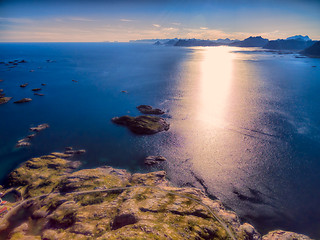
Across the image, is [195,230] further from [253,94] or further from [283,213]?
[253,94]

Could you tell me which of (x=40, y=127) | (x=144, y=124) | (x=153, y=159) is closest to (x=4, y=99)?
(x=40, y=127)

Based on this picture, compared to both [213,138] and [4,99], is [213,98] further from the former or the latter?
[4,99]

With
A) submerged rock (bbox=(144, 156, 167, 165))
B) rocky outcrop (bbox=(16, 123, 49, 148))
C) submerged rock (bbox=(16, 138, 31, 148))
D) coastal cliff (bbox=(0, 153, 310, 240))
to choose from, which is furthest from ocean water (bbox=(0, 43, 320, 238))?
coastal cliff (bbox=(0, 153, 310, 240))

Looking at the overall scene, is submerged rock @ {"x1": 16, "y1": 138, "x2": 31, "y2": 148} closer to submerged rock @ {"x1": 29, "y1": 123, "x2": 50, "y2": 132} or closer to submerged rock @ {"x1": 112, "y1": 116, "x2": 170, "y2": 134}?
submerged rock @ {"x1": 29, "y1": 123, "x2": 50, "y2": 132}

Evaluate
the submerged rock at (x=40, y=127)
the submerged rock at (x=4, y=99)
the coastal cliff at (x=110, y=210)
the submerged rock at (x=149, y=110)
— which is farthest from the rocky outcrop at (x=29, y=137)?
the submerged rock at (x=4, y=99)

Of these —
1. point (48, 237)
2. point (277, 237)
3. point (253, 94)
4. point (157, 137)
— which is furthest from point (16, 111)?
point (253, 94)

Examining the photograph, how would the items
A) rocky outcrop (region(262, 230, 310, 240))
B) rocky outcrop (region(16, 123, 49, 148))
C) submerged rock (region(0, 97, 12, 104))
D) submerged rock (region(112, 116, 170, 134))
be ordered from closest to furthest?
rocky outcrop (region(262, 230, 310, 240))
rocky outcrop (region(16, 123, 49, 148))
submerged rock (region(112, 116, 170, 134))
submerged rock (region(0, 97, 12, 104))
